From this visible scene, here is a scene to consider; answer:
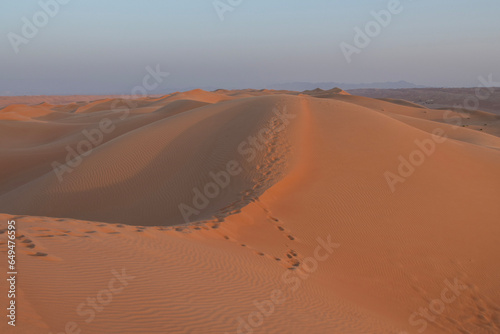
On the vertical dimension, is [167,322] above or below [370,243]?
above

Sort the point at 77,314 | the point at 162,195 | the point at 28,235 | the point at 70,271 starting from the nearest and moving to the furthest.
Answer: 1. the point at 77,314
2. the point at 70,271
3. the point at 28,235
4. the point at 162,195

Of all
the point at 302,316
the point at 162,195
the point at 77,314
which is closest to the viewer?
the point at 77,314

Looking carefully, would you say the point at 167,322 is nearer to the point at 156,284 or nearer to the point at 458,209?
the point at 156,284

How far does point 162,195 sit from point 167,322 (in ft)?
24.4

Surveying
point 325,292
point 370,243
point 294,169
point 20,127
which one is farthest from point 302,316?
point 20,127

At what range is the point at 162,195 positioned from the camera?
1098cm

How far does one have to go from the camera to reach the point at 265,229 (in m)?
8.01

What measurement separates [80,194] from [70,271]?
27.6ft

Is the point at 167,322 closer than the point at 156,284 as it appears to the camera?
Yes

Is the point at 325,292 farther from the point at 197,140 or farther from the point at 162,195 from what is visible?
the point at 197,140

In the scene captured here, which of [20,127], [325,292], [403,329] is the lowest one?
[403,329]

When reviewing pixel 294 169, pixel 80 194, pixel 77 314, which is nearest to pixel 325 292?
pixel 77 314

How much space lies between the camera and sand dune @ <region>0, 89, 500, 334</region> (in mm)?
4285

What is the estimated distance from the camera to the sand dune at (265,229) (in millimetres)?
4285
